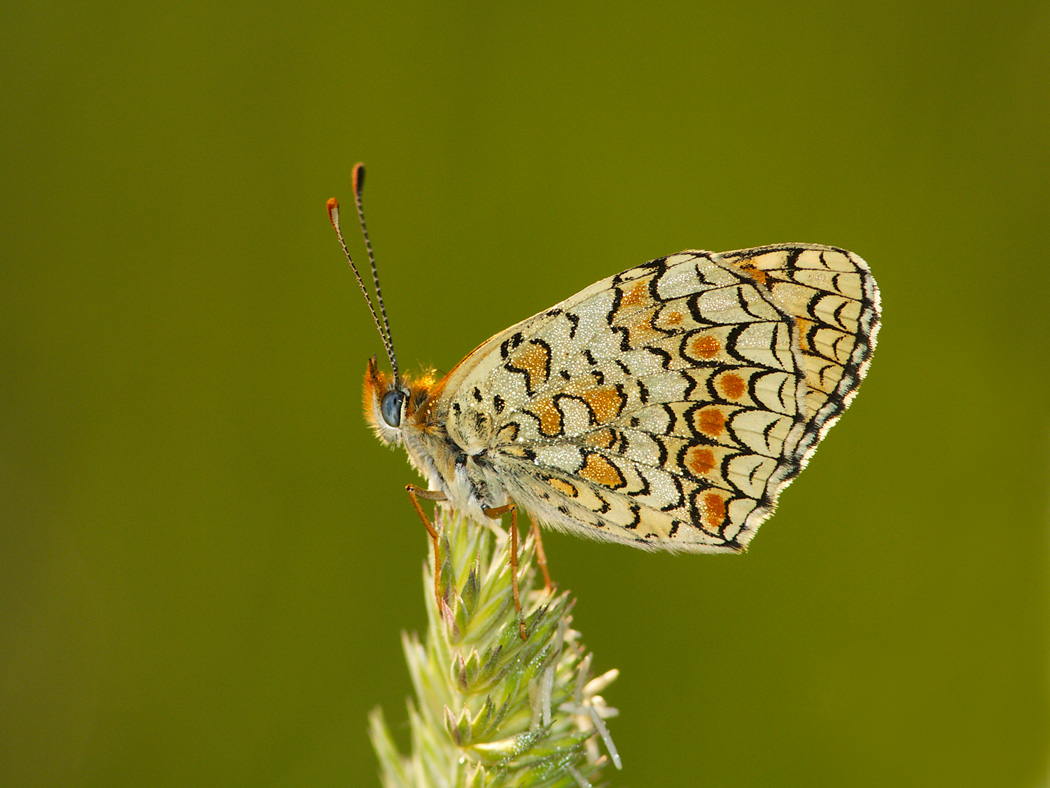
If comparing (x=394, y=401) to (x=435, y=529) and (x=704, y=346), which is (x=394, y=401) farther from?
(x=704, y=346)

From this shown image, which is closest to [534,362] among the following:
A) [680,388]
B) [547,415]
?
[547,415]

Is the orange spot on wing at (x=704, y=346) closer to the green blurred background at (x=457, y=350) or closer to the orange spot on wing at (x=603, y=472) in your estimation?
the orange spot on wing at (x=603, y=472)

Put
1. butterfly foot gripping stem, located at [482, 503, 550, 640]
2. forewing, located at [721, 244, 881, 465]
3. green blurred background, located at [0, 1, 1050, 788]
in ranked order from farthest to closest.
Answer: green blurred background, located at [0, 1, 1050, 788] → forewing, located at [721, 244, 881, 465] → butterfly foot gripping stem, located at [482, 503, 550, 640]

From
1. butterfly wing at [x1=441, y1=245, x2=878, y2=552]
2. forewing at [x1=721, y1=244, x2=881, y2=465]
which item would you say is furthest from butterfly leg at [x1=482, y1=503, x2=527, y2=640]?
forewing at [x1=721, y1=244, x2=881, y2=465]

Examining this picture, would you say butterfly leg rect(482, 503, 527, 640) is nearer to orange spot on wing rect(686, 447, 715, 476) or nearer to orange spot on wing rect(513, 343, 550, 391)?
orange spot on wing rect(513, 343, 550, 391)

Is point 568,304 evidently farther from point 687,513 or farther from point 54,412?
point 54,412

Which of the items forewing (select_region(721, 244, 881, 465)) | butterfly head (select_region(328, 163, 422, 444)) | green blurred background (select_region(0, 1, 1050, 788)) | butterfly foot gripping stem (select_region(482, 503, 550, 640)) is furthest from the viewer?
green blurred background (select_region(0, 1, 1050, 788))

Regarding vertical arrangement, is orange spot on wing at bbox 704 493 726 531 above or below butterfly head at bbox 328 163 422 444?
below
